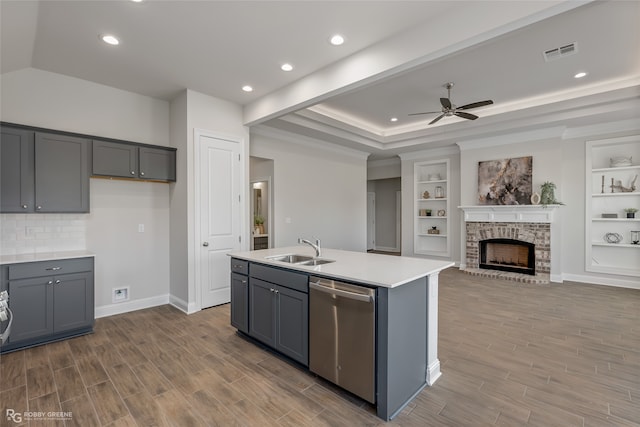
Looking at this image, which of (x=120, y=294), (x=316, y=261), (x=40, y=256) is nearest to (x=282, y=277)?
(x=316, y=261)

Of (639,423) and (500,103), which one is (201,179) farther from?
(500,103)

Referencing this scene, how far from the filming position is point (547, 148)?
588 centimetres

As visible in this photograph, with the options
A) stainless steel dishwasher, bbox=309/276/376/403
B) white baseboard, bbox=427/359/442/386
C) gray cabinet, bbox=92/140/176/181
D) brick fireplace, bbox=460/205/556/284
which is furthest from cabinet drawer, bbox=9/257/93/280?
brick fireplace, bbox=460/205/556/284

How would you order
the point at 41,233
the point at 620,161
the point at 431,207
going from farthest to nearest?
1. the point at 431,207
2. the point at 620,161
3. the point at 41,233

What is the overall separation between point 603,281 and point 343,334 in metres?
6.11

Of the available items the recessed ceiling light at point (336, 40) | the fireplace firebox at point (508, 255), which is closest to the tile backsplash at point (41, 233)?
the recessed ceiling light at point (336, 40)

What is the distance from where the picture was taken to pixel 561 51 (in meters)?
3.49

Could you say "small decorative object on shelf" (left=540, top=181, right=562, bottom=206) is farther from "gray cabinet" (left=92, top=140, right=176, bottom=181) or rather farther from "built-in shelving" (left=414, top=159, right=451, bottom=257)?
"gray cabinet" (left=92, top=140, right=176, bottom=181)

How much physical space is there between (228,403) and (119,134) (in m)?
3.73

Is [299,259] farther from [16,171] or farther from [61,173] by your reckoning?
[16,171]

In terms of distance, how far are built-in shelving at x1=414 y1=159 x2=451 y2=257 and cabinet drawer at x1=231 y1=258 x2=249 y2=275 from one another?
5851mm

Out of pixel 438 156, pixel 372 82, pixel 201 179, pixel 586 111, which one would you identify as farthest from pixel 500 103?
pixel 201 179

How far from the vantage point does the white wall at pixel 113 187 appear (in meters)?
3.47

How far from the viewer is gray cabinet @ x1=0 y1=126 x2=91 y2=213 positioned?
121 inches
